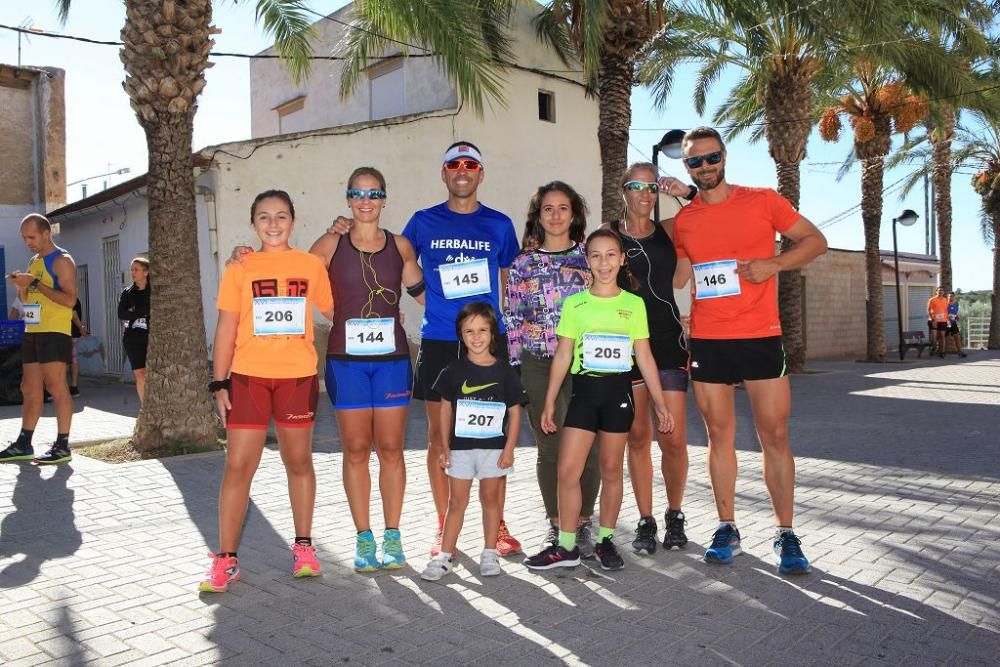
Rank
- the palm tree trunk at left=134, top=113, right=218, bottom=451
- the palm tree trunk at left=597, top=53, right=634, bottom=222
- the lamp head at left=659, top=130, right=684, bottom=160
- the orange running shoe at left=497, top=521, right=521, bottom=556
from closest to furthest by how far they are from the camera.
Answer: the orange running shoe at left=497, top=521, right=521, bottom=556
the palm tree trunk at left=134, top=113, right=218, bottom=451
the palm tree trunk at left=597, top=53, right=634, bottom=222
the lamp head at left=659, top=130, right=684, bottom=160

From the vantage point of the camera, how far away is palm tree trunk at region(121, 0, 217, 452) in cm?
820

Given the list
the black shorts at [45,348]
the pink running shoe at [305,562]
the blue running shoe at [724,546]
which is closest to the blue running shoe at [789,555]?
the blue running shoe at [724,546]

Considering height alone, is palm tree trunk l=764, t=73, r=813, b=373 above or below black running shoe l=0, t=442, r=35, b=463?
above

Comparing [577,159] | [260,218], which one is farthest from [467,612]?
[577,159]

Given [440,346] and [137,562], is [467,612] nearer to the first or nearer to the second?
[440,346]

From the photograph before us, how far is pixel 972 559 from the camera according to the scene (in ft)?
14.3

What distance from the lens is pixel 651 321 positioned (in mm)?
4551

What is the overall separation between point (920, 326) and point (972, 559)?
3173cm

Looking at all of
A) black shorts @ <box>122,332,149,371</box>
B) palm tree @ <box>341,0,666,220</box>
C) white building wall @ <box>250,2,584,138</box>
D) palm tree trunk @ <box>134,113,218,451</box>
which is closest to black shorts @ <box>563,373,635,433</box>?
palm tree trunk @ <box>134,113,218,451</box>

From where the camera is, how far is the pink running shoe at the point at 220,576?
13.1ft

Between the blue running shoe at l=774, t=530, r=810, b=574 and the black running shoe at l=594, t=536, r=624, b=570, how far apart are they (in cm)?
78

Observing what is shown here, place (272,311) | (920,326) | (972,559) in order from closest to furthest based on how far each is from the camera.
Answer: (272,311) < (972,559) < (920,326)

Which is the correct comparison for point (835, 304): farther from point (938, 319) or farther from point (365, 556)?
point (365, 556)

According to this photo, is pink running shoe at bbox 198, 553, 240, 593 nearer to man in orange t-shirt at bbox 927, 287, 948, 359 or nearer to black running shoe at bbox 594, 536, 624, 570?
black running shoe at bbox 594, 536, 624, 570
